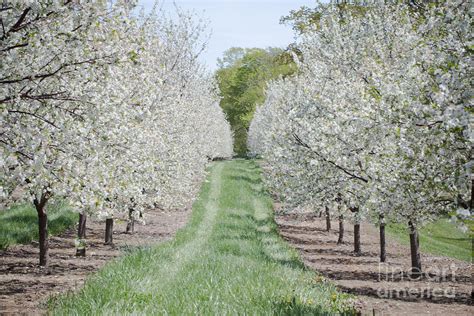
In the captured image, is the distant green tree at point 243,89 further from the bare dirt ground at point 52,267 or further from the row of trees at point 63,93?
the row of trees at point 63,93

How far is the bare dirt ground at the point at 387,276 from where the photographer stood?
31.0 feet

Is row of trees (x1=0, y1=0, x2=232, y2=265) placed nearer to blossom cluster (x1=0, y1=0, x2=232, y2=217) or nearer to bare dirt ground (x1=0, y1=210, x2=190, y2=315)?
blossom cluster (x1=0, y1=0, x2=232, y2=217)

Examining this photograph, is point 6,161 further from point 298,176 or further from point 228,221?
point 228,221

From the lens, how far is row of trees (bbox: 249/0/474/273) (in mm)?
6059

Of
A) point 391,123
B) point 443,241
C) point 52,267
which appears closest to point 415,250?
point 391,123

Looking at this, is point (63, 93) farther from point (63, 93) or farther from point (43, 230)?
point (43, 230)

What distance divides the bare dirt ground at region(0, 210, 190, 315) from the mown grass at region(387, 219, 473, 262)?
1012cm

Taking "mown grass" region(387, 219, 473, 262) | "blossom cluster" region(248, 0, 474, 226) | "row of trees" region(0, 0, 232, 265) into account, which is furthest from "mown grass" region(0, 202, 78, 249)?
"mown grass" region(387, 219, 473, 262)

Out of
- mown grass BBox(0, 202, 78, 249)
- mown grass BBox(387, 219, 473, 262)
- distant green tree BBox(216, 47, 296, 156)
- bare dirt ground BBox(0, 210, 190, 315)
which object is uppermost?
distant green tree BBox(216, 47, 296, 156)

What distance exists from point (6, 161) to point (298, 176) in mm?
9063

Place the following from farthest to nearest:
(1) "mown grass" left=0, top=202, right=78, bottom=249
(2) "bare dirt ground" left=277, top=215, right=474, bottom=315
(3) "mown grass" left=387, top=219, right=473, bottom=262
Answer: (3) "mown grass" left=387, top=219, right=473, bottom=262 < (1) "mown grass" left=0, top=202, right=78, bottom=249 < (2) "bare dirt ground" left=277, top=215, right=474, bottom=315

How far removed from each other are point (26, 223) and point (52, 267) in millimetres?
5172

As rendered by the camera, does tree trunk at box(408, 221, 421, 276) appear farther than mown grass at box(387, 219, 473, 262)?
No

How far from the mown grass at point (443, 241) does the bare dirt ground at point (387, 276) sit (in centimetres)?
137
